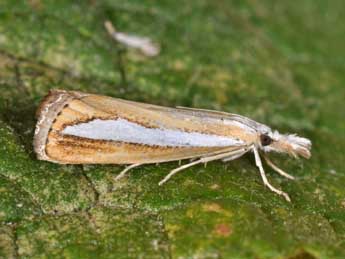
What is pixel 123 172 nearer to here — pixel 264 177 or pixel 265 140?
pixel 264 177

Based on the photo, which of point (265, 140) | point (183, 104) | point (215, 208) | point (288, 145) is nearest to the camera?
point (215, 208)

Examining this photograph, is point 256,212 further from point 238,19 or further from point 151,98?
point 238,19

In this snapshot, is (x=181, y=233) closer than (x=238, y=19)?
Yes

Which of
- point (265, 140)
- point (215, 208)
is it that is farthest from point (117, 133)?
point (265, 140)

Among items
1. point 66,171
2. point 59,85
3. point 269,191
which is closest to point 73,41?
point 59,85

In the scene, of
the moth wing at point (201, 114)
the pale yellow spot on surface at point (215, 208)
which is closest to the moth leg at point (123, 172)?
the moth wing at point (201, 114)

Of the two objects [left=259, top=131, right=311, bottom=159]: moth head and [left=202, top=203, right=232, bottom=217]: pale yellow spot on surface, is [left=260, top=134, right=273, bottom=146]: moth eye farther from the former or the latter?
[left=202, top=203, right=232, bottom=217]: pale yellow spot on surface

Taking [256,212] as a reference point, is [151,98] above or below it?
below
